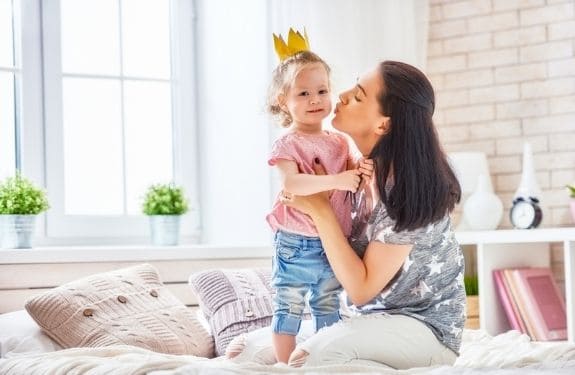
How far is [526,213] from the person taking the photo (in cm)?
381

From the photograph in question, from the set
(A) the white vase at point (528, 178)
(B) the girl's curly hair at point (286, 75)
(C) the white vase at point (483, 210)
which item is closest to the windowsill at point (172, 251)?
(C) the white vase at point (483, 210)

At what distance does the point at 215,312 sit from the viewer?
2.90 meters

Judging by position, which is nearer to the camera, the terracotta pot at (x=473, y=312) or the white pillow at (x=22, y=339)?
the white pillow at (x=22, y=339)

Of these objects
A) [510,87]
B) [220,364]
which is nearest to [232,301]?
[220,364]

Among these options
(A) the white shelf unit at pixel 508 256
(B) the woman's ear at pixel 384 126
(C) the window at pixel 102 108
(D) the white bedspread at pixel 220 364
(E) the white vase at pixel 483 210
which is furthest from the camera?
(E) the white vase at pixel 483 210

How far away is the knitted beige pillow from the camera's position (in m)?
2.64

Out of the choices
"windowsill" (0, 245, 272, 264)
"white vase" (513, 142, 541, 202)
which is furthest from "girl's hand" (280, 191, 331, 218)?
"white vase" (513, 142, 541, 202)

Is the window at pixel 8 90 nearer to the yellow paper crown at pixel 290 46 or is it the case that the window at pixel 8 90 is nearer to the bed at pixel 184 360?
the bed at pixel 184 360

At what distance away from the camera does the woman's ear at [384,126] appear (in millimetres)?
2227

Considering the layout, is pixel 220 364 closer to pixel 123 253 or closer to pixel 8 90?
pixel 123 253

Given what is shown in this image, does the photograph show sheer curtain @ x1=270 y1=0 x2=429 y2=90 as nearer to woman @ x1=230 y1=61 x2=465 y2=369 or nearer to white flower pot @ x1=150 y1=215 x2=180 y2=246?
white flower pot @ x1=150 y1=215 x2=180 y2=246

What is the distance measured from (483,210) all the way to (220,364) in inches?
86.0

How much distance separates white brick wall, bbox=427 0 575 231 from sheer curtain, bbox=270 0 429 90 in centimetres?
31

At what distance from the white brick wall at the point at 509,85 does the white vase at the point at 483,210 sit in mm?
186
